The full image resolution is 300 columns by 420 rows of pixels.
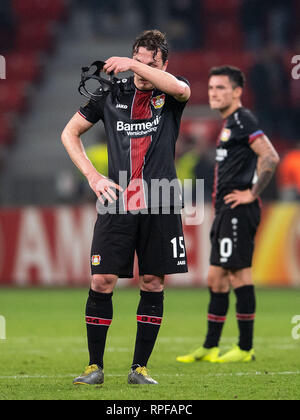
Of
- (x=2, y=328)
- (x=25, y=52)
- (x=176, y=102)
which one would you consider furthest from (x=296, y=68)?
(x=176, y=102)

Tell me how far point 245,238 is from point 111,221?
1.73 m

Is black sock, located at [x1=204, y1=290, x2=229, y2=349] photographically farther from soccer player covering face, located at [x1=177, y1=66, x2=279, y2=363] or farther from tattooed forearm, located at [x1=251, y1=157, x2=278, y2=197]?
tattooed forearm, located at [x1=251, y1=157, x2=278, y2=197]

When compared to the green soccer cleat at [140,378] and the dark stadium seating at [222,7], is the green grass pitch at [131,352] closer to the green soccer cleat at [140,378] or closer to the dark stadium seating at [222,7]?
the green soccer cleat at [140,378]

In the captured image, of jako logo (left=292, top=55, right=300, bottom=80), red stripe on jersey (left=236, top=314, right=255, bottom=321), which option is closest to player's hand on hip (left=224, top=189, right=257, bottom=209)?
red stripe on jersey (left=236, top=314, right=255, bottom=321)

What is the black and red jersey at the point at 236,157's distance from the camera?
6.75 metres

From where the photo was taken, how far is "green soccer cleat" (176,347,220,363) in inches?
258

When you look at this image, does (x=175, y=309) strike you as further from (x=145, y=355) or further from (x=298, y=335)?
(x=145, y=355)

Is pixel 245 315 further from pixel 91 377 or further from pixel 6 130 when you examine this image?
pixel 6 130

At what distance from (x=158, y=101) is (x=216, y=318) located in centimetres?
204

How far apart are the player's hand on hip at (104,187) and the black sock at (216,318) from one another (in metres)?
1.86

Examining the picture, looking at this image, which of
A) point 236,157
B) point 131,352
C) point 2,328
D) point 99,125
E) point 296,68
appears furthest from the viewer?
A: point 99,125

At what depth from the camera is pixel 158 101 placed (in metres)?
5.33
